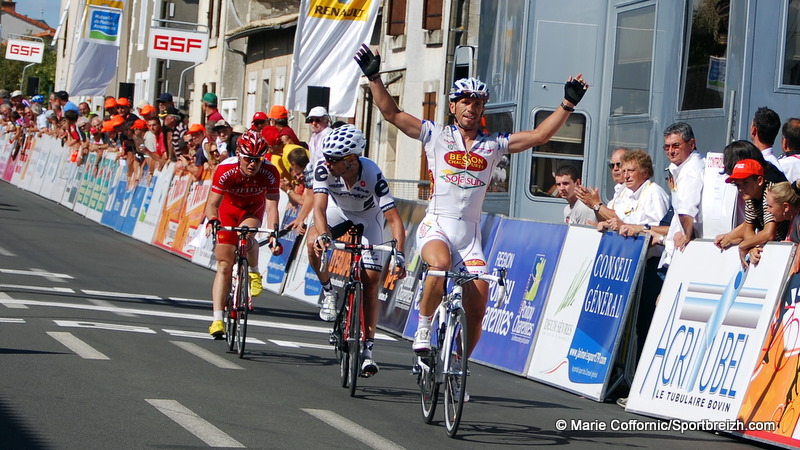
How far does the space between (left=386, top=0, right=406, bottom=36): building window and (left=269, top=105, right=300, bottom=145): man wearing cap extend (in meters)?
16.4

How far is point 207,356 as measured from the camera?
428 inches

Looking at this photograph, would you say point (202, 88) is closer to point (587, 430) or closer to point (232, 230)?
point (232, 230)

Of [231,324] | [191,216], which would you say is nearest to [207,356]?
[231,324]

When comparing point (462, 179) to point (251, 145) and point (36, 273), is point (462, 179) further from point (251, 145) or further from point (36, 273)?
point (36, 273)

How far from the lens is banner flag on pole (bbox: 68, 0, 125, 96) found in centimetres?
3569

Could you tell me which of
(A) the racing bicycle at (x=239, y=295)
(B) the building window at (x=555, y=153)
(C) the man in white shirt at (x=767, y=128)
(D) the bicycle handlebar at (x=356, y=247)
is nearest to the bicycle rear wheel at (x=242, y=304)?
(A) the racing bicycle at (x=239, y=295)

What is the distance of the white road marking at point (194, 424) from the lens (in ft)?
23.9

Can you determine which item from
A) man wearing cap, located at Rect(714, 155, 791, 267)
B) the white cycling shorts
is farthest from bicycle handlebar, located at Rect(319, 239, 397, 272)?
man wearing cap, located at Rect(714, 155, 791, 267)

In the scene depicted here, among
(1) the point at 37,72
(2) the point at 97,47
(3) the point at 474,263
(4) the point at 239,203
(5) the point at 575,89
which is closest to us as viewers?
(5) the point at 575,89

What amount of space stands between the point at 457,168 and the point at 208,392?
2182 millimetres

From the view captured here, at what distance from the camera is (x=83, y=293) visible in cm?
1501

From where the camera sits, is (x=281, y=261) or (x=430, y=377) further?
(x=281, y=261)

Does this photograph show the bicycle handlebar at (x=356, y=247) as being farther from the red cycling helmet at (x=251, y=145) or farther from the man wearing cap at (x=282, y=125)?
the man wearing cap at (x=282, y=125)

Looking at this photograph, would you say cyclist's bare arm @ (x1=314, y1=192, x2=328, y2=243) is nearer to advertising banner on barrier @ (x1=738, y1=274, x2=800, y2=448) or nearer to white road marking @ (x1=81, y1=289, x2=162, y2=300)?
advertising banner on barrier @ (x1=738, y1=274, x2=800, y2=448)
